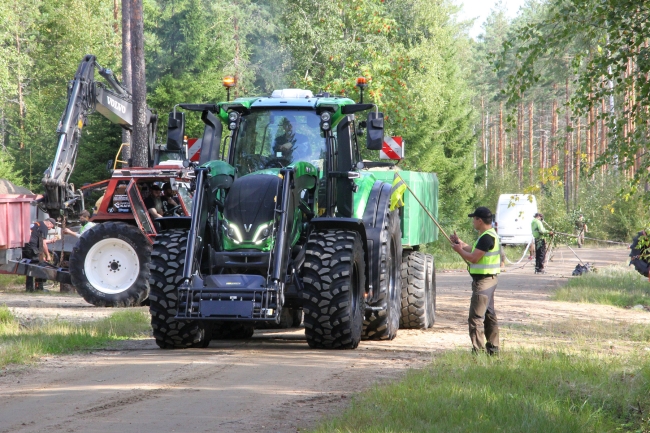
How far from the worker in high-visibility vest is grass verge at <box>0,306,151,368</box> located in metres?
4.56

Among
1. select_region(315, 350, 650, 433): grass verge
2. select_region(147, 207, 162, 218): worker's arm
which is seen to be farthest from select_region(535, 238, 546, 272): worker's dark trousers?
select_region(315, 350, 650, 433): grass verge

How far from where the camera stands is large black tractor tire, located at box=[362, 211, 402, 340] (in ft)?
38.1

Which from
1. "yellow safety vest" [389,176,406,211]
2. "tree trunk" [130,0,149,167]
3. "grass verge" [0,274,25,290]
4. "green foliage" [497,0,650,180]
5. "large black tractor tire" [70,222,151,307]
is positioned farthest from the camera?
"grass verge" [0,274,25,290]

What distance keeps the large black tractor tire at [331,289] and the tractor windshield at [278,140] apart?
4.01 feet

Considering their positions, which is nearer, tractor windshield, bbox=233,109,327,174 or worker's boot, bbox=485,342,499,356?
worker's boot, bbox=485,342,499,356

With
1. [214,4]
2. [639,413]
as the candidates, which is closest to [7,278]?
[639,413]

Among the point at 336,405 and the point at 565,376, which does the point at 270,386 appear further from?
the point at 565,376

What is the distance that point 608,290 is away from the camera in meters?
21.4

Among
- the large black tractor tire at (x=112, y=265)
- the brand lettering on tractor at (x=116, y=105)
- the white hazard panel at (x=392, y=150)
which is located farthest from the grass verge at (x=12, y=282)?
the white hazard panel at (x=392, y=150)

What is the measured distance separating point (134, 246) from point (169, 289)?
6954mm

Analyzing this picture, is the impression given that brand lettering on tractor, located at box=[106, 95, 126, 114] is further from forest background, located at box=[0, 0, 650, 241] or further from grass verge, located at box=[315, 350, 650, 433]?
grass verge, located at box=[315, 350, 650, 433]

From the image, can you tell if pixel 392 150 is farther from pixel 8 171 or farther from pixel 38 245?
→ pixel 8 171

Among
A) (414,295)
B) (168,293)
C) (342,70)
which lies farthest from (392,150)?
(342,70)

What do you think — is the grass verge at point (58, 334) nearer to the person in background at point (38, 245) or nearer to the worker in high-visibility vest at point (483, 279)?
the worker in high-visibility vest at point (483, 279)
